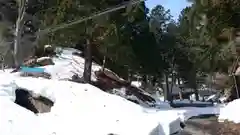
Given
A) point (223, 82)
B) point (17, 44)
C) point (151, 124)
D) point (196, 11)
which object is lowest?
point (151, 124)

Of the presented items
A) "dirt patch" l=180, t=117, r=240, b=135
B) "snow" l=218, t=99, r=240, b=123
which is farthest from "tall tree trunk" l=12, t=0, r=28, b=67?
"snow" l=218, t=99, r=240, b=123

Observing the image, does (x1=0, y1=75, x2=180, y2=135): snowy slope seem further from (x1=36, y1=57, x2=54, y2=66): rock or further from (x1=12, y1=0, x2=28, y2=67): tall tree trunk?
(x1=12, y1=0, x2=28, y2=67): tall tree trunk

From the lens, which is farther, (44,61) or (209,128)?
(44,61)

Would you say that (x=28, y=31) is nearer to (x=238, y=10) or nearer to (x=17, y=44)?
(x=17, y=44)

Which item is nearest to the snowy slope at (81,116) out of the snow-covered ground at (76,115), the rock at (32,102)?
the snow-covered ground at (76,115)

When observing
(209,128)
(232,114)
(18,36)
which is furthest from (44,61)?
(232,114)

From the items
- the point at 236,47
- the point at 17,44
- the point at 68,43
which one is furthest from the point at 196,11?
the point at 17,44

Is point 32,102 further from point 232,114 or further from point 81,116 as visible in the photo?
point 232,114

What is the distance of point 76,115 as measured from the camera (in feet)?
45.9

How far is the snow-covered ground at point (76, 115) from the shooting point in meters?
12.3

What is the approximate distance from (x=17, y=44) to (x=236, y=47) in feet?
50.9

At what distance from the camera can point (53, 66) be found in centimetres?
3003

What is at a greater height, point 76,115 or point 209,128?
point 76,115

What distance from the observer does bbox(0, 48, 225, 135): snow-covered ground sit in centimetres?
1234
